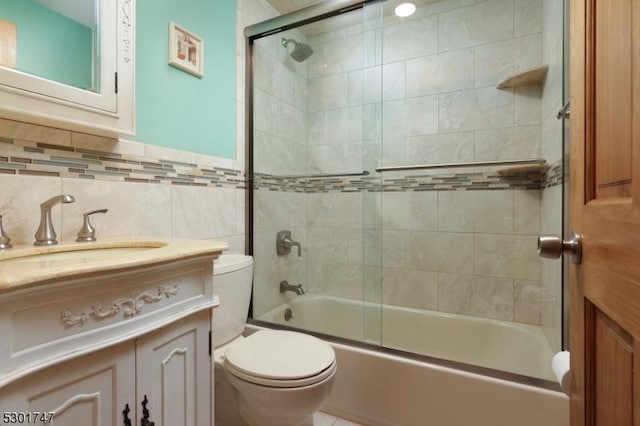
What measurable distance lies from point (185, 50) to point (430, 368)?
179 centimetres

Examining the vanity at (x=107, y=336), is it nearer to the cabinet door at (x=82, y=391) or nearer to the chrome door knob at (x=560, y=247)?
the cabinet door at (x=82, y=391)

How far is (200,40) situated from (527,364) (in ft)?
7.27

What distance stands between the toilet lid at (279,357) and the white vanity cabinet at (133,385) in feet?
0.66

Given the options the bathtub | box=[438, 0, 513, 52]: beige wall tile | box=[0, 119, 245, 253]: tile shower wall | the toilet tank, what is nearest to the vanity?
box=[0, 119, 245, 253]: tile shower wall

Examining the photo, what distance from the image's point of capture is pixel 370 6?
1803 mm

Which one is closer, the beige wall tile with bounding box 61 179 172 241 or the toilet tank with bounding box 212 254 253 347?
the beige wall tile with bounding box 61 179 172 241

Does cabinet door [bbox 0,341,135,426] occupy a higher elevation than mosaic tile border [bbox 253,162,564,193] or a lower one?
lower

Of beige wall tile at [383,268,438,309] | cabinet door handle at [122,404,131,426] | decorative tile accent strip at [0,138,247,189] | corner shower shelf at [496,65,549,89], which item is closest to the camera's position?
cabinet door handle at [122,404,131,426]

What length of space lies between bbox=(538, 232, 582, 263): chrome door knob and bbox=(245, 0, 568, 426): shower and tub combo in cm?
97

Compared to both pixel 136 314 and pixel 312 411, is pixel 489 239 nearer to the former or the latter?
pixel 312 411

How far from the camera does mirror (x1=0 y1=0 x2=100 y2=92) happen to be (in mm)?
891

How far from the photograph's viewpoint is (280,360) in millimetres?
1150

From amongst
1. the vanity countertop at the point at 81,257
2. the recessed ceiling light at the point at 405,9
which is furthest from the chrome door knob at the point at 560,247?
the recessed ceiling light at the point at 405,9

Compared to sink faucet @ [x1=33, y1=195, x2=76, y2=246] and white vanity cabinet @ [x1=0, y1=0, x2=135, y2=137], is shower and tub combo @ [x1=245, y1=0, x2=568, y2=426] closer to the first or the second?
white vanity cabinet @ [x1=0, y1=0, x2=135, y2=137]
